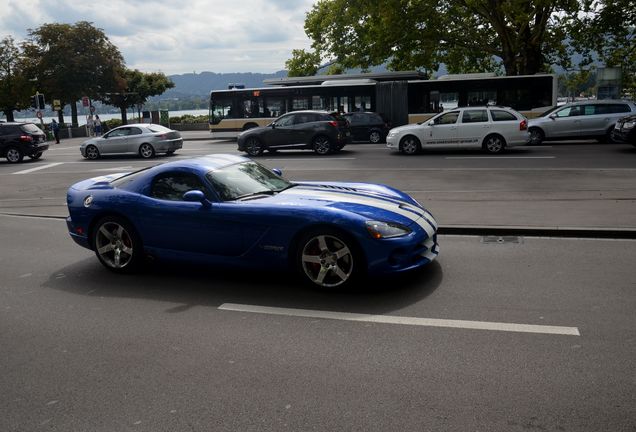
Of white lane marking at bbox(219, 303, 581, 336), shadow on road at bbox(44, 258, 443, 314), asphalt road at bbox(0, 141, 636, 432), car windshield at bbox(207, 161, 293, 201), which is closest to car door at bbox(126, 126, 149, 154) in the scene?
asphalt road at bbox(0, 141, 636, 432)

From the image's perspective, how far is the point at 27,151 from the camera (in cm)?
2427

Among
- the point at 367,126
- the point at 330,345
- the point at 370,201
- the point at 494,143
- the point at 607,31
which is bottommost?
the point at 330,345

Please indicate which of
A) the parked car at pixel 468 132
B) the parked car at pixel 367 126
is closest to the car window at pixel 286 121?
the parked car at pixel 468 132

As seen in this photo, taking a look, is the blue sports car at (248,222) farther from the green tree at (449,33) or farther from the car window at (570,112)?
the green tree at (449,33)

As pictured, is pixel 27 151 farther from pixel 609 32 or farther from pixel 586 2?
pixel 609 32

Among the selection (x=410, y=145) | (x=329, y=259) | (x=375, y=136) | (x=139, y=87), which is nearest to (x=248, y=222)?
(x=329, y=259)

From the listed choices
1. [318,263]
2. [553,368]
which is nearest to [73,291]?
[318,263]

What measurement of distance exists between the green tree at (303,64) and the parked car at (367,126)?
1405 centimetres

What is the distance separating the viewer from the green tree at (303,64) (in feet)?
130

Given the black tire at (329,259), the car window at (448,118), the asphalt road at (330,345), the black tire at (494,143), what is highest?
the car window at (448,118)

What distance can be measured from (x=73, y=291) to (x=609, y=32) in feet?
103

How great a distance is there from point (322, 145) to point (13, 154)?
12709 mm

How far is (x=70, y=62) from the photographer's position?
178ft

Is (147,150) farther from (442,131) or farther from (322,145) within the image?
(442,131)
